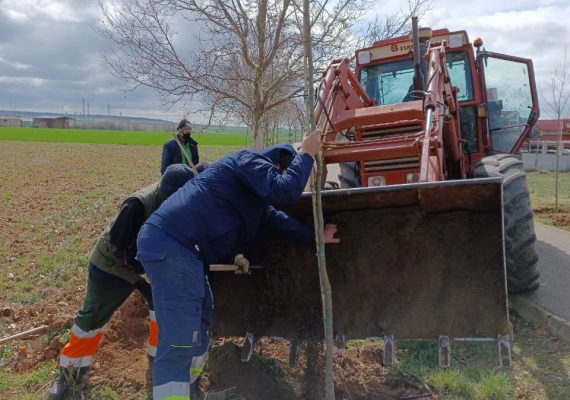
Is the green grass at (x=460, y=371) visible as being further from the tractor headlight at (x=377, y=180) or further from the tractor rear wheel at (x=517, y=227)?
the tractor headlight at (x=377, y=180)

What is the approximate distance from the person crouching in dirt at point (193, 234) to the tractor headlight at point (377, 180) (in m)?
2.13

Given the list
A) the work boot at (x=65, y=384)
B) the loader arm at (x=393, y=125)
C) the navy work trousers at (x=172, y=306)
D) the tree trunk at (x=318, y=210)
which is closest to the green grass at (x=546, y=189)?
the loader arm at (x=393, y=125)

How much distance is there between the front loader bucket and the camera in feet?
12.9

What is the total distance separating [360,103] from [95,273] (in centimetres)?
304

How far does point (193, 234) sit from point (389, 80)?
429cm

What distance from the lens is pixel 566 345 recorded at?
15.6 feet

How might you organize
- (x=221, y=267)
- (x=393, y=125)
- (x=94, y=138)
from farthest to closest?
(x=94, y=138)
(x=393, y=125)
(x=221, y=267)

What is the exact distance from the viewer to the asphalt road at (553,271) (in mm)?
5354

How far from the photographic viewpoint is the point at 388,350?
391cm

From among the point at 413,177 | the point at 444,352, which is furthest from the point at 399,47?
the point at 444,352

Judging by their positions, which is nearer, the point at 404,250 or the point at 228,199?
A: the point at 228,199

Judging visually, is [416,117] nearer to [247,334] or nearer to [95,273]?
[247,334]

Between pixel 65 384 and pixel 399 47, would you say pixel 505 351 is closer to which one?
pixel 65 384

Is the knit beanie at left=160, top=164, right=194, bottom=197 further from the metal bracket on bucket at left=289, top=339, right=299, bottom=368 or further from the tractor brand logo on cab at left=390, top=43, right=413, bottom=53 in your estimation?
the tractor brand logo on cab at left=390, top=43, right=413, bottom=53
